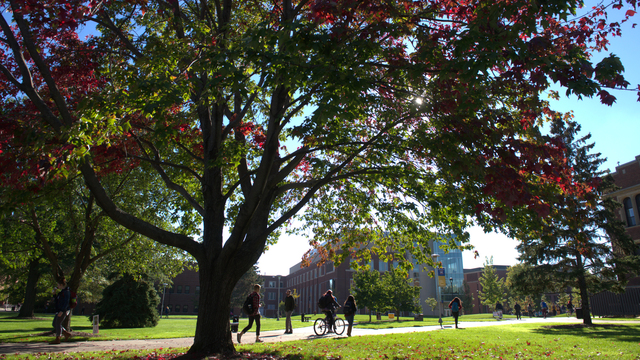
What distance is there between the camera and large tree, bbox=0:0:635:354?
5.41m

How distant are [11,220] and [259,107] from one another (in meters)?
11.5

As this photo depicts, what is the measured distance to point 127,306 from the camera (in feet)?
90.3

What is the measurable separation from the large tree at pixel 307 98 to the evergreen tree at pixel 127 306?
65.5 ft

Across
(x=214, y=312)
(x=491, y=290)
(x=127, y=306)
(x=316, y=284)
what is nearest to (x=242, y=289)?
(x=316, y=284)

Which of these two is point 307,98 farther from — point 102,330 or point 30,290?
point 30,290

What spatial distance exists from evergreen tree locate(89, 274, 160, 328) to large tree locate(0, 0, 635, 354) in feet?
65.5

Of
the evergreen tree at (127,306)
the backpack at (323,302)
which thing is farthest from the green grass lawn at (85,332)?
the backpack at (323,302)

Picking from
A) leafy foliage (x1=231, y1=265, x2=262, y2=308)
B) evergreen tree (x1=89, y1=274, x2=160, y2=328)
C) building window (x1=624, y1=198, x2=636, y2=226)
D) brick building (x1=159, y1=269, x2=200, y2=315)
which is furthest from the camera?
leafy foliage (x1=231, y1=265, x2=262, y2=308)

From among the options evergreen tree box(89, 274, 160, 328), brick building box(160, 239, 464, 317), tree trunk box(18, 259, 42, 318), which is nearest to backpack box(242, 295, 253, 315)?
evergreen tree box(89, 274, 160, 328)

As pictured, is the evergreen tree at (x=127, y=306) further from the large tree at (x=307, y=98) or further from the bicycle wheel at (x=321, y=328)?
the large tree at (x=307, y=98)

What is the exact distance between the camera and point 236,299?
78.9 m

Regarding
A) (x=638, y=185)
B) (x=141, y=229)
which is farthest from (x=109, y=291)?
(x=638, y=185)

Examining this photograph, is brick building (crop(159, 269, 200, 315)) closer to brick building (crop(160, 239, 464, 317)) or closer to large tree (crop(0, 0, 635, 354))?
brick building (crop(160, 239, 464, 317))

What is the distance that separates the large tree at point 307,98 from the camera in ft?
17.7
